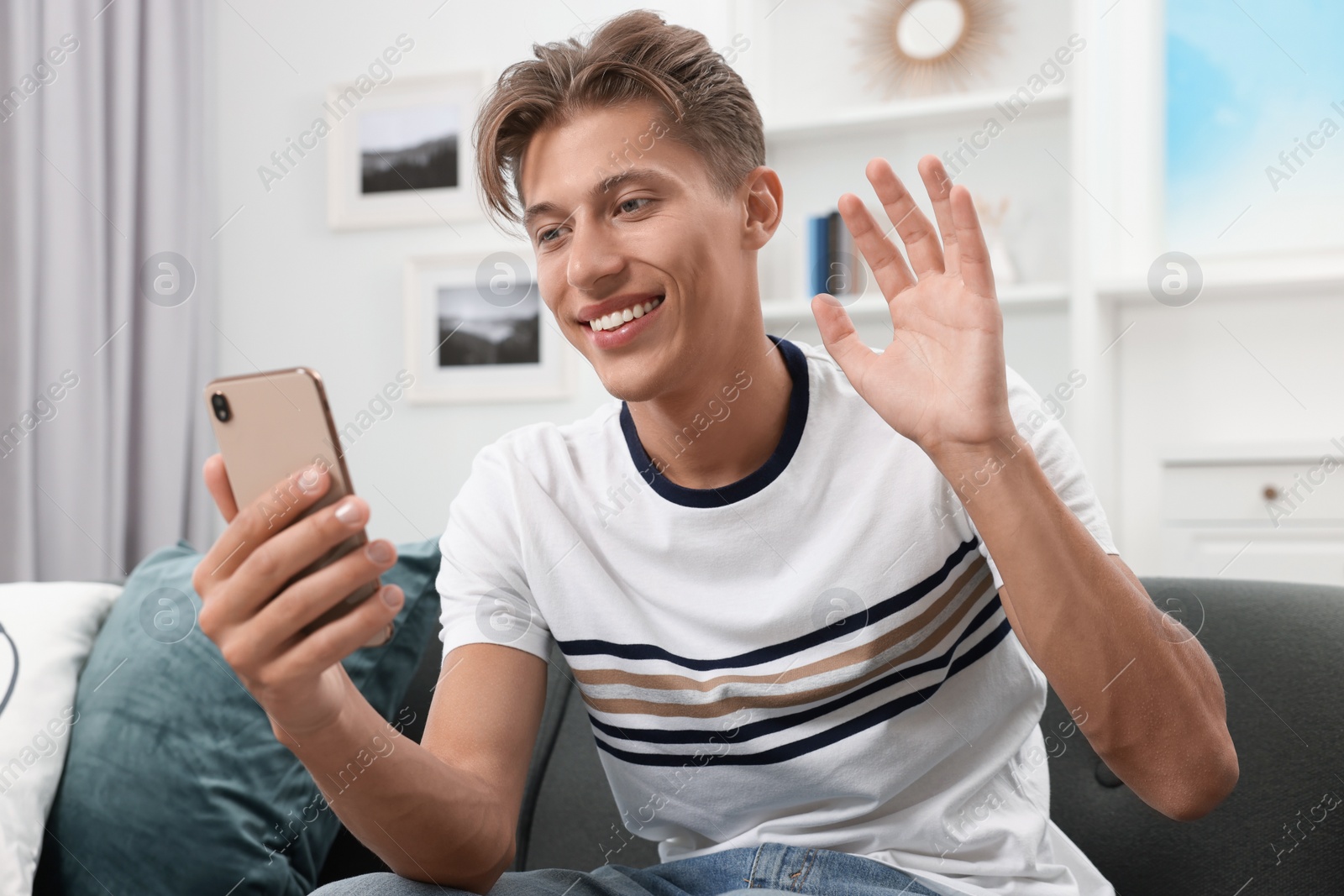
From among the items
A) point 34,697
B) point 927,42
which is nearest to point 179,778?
point 34,697

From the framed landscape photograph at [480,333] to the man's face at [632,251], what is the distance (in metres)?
1.45

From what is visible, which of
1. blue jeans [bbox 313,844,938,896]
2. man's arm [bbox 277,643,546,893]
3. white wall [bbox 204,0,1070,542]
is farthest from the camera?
white wall [bbox 204,0,1070,542]

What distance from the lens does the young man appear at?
88 centimetres

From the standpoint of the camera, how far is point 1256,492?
2082 millimetres

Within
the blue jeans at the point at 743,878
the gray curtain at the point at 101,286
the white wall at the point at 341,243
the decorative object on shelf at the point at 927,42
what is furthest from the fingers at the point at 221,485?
the decorative object on shelf at the point at 927,42

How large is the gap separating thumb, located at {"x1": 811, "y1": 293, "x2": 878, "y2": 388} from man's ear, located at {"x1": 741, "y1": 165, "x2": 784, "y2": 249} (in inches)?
10.9

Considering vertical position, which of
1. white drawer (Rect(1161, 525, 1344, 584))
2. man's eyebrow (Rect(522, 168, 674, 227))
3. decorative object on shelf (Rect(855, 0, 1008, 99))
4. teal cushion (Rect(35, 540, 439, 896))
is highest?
decorative object on shelf (Rect(855, 0, 1008, 99))

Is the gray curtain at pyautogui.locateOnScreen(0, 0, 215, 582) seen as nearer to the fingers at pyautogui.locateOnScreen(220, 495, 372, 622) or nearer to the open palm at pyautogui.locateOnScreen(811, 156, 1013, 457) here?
the fingers at pyautogui.locateOnScreen(220, 495, 372, 622)

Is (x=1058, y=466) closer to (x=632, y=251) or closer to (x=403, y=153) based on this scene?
(x=632, y=251)

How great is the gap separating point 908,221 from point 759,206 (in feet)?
1.22

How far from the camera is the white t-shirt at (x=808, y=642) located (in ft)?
3.28

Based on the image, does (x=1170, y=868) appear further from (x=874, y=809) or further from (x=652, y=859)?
(x=652, y=859)

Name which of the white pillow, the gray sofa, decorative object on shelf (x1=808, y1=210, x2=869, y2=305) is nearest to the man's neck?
the gray sofa

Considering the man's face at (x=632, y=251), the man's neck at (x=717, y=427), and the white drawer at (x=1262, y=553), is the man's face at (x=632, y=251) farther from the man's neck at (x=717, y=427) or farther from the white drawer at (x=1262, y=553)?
the white drawer at (x=1262, y=553)
